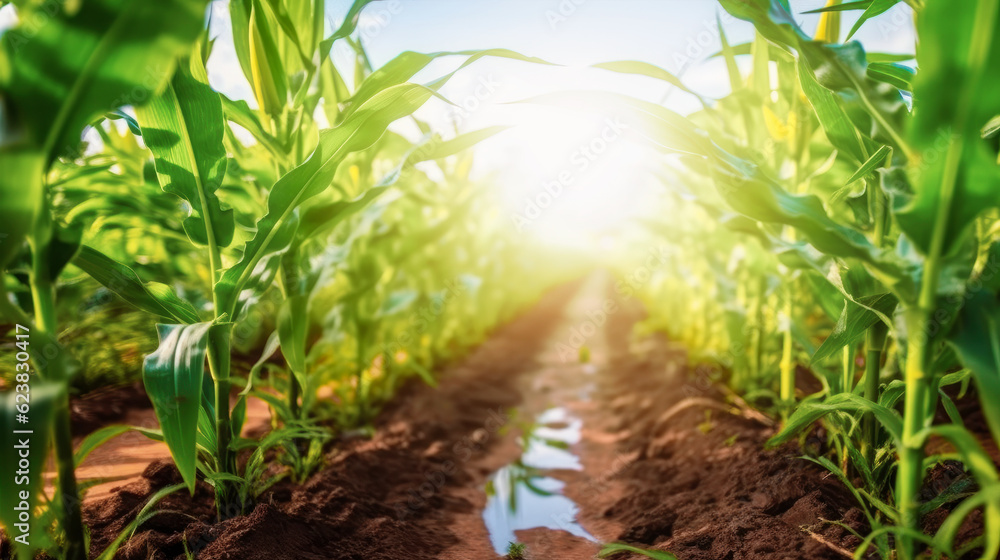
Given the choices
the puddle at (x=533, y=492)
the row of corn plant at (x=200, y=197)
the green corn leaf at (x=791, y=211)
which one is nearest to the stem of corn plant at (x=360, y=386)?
the row of corn plant at (x=200, y=197)

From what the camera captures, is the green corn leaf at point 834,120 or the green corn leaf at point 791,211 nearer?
the green corn leaf at point 791,211

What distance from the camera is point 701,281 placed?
3.71m

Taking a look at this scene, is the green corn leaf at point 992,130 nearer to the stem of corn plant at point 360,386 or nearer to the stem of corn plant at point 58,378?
the stem of corn plant at point 58,378

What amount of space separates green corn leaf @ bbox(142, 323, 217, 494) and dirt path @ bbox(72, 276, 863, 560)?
12.0 inches

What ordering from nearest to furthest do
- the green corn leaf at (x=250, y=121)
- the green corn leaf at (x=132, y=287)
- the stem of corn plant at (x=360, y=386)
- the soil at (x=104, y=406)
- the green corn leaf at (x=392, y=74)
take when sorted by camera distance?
the green corn leaf at (x=132, y=287), the green corn leaf at (x=392, y=74), the green corn leaf at (x=250, y=121), the soil at (x=104, y=406), the stem of corn plant at (x=360, y=386)

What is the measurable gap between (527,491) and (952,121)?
1.80m

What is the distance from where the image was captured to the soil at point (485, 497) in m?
1.32

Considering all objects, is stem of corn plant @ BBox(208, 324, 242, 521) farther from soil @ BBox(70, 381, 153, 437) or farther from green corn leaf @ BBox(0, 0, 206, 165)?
soil @ BBox(70, 381, 153, 437)

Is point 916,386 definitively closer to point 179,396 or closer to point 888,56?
point 888,56

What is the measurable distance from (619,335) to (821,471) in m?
4.45

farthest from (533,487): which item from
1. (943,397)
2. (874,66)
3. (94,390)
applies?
(94,390)

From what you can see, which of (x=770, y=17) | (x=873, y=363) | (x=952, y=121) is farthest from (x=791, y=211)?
(x=873, y=363)

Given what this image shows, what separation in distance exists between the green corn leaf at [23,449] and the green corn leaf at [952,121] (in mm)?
1369

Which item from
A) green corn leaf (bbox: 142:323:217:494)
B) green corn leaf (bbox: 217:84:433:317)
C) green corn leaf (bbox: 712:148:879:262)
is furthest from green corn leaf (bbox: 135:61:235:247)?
green corn leaf (bbox: 712:148:879:262)
